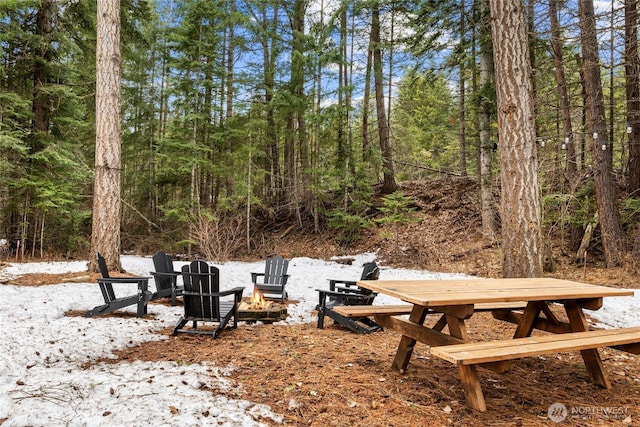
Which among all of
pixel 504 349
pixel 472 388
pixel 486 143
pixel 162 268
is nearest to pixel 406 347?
pixel 472 388

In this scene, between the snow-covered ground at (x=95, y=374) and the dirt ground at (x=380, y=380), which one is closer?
the snow-covered ground at (x=95, y=374)

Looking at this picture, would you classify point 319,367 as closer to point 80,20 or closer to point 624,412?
point 624,412

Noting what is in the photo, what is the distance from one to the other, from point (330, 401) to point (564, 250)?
9.80 metres

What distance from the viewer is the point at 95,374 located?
115 inches

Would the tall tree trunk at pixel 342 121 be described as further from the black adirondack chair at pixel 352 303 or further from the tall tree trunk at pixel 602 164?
the black adirondack chair at pixel 352 303

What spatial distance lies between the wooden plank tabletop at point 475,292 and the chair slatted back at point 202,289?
193 centimetres

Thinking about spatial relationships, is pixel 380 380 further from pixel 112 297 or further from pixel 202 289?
pixel 112 297

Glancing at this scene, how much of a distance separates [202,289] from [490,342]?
3119mm

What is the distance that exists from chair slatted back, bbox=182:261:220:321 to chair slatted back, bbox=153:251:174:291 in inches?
67.2

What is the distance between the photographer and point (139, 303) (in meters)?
5.05

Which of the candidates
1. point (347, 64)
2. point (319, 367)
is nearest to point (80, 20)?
point (347, 64)

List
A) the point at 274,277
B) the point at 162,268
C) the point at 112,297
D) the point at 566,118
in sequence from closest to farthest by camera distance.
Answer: the point at 112,297 → the point at 162,268 → the point at 274,277 → the point at 566,118

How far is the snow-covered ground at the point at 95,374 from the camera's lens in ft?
7.48

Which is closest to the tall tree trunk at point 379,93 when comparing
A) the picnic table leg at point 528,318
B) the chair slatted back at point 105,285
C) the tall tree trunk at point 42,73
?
the tall tree trunk at point 42,73
